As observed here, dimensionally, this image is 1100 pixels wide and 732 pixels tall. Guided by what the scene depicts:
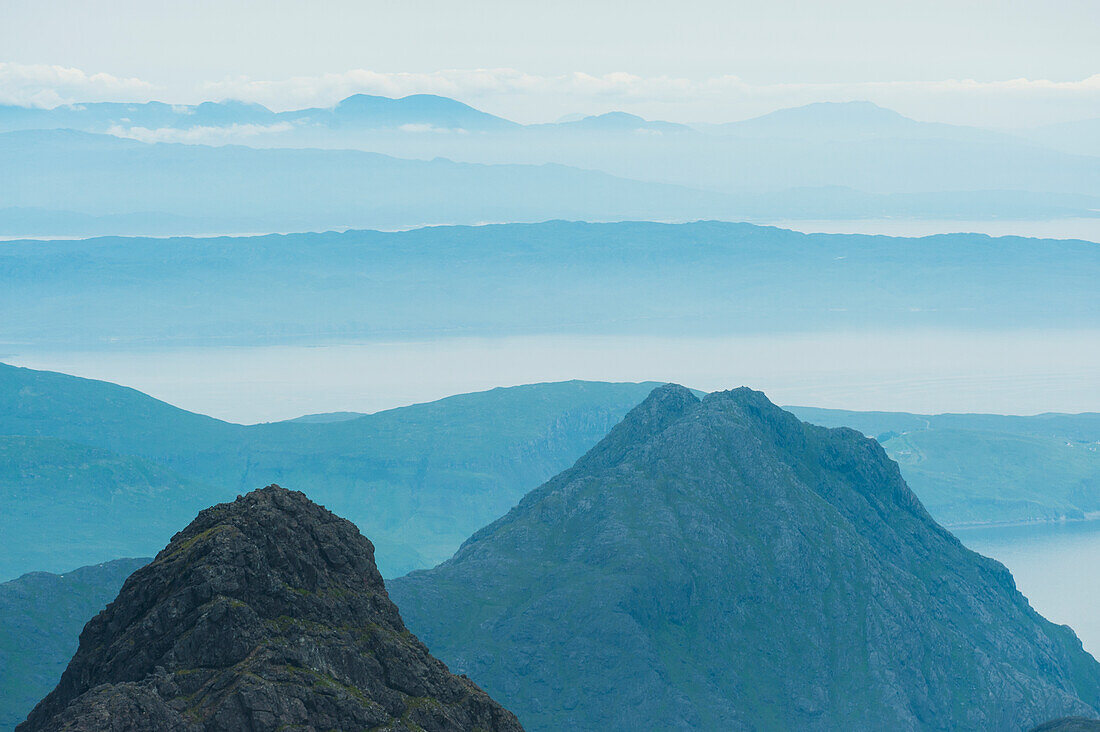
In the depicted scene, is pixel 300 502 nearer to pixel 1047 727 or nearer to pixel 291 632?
pixel 291 632

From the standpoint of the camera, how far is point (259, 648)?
266ft

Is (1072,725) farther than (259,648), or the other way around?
(1072,725)

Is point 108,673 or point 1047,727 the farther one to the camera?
point 1047,727

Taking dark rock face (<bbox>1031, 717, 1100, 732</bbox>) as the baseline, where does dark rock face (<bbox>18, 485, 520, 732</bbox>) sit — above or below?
above

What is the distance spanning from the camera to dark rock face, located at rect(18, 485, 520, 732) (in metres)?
77.0

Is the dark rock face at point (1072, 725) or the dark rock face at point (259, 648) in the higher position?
the dark rock face at point (259, 648)

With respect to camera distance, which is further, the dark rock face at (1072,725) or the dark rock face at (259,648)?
the dark rock face at (1072,725)

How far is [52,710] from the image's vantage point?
83625 mm

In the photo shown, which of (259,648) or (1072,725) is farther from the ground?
(259,648)

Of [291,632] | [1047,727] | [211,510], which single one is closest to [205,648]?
[291,632]

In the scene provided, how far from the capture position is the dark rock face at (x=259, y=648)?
3031 inches

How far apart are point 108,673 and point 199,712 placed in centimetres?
766

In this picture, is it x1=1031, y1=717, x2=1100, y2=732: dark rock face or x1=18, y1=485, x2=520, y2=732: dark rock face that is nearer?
x1=18, y1=485, x2=520, y2=732: dark rock face

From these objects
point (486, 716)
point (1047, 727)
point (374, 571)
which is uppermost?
point (374, 571)
